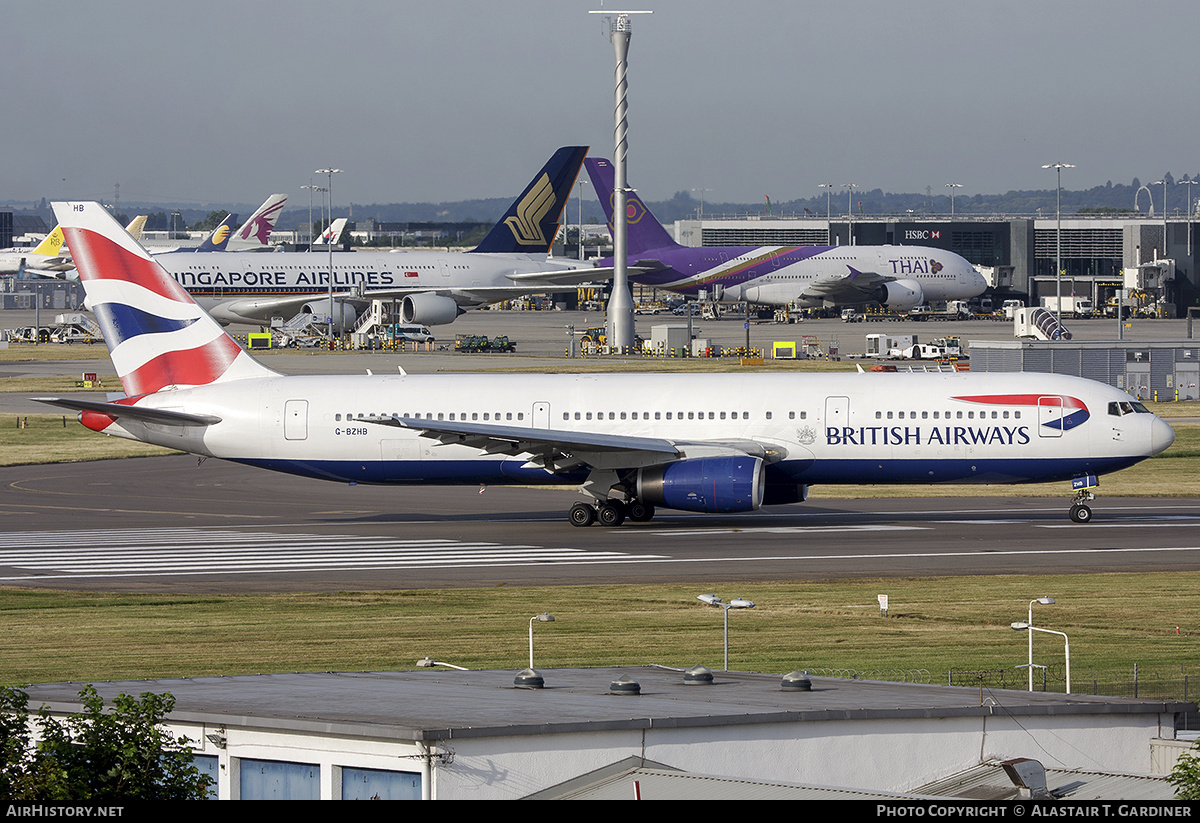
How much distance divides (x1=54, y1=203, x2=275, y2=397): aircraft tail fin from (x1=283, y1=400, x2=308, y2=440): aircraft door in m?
2.41

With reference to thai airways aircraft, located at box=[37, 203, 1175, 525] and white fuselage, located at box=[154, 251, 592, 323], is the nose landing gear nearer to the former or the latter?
thai airways aircraft, located at box=[37, 203, 1175, 525]

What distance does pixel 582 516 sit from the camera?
45.7m

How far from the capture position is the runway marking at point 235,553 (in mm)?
39000

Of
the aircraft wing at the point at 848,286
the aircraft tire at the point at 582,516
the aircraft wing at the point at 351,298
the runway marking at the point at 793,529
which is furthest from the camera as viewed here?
the aircraft wing at the point at 848,286

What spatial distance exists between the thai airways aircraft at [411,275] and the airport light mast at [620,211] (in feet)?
27.6

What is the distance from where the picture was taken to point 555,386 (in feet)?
151

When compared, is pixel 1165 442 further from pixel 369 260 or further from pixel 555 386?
pixel 369 260

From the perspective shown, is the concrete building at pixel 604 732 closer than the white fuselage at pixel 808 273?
Yes

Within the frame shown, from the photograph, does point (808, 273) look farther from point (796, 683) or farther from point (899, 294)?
point (796, 683)

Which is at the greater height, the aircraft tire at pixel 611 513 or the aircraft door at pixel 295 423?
the aircraft door at pixel 295 423

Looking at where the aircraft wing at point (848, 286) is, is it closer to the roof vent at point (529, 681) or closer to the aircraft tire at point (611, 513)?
the aircraft tire at point (611, 513)

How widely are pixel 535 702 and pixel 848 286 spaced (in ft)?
475

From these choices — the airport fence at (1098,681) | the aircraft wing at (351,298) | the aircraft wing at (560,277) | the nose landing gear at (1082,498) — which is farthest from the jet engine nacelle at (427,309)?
the airport fence at (1098,681)
